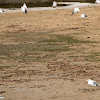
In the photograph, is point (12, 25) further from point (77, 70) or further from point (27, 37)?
point (77, 70)

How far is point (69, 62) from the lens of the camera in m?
10.9

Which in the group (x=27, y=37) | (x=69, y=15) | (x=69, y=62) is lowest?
(x=69, y=62)

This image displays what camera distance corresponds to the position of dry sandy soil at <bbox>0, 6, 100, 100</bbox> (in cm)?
838

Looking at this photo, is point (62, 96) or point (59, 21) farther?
point (59, 21)

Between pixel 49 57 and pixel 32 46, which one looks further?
pixel 32 46

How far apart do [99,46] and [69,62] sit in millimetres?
2191

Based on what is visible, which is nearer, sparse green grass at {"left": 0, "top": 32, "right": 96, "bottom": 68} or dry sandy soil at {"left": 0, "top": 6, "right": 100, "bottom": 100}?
dry sandy soil at {"left": 0, "top": 6, "right": 100, "bottom": 100}

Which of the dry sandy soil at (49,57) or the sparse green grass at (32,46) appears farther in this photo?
the sparse green grass at (32,46)

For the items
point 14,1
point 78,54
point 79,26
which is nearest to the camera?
point 78,54

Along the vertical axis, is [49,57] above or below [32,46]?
below

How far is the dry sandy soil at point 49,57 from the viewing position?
838cm

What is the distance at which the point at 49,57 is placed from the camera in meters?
11.5

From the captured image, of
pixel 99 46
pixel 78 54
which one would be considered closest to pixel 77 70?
pixel 78 54

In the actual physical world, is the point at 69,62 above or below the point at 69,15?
below
